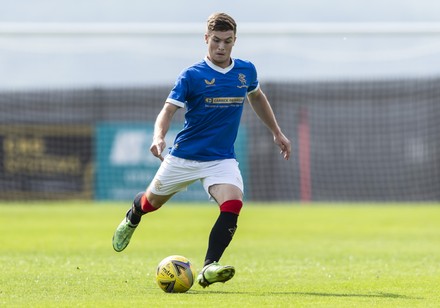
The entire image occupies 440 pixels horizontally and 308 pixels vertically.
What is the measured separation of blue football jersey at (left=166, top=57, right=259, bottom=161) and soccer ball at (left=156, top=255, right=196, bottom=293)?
1160mm

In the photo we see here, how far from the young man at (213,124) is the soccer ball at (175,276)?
0.36 meters

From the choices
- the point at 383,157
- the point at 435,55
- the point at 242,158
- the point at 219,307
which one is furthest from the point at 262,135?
the point at 219,307

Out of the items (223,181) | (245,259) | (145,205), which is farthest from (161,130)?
(245,259)

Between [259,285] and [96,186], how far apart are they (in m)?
20.9

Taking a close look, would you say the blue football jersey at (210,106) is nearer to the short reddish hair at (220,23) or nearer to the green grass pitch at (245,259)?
the short reddish hair at (220,23)

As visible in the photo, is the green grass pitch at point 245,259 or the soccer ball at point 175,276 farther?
the soccer ball at point 175,276

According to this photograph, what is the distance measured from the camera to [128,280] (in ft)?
29.5

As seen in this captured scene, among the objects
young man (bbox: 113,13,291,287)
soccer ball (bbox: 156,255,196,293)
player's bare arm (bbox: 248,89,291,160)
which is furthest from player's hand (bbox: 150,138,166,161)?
player's bare arm (bbox: 248,89,291,160)

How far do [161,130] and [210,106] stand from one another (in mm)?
640

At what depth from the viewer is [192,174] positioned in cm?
893

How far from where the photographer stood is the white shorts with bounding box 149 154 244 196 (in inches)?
344

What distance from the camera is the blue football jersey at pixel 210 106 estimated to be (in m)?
8.73

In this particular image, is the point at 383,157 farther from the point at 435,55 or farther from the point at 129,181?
the point at 129,181

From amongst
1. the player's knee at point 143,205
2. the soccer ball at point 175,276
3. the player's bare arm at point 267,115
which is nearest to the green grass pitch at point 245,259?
the soccer ball at point 175,276
